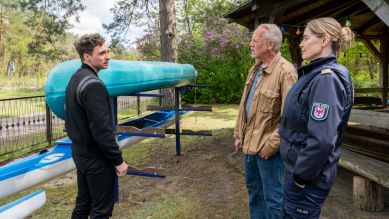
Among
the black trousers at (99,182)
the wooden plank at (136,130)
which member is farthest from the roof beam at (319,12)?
the black trousers at (99,182)

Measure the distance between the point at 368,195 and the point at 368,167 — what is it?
1.09 feet

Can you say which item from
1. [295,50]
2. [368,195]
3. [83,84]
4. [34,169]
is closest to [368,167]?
[368,195]

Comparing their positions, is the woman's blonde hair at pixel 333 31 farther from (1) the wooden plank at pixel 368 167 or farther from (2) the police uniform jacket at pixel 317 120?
(1) the wooden plank at pixel 368 167

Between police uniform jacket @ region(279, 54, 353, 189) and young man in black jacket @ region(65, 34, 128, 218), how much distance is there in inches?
51.2

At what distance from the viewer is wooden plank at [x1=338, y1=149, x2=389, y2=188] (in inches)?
142

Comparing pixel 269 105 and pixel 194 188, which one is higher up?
pixel 269 105

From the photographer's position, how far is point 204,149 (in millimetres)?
7336

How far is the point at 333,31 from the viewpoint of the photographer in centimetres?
193

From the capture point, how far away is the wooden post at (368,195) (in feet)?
12.8

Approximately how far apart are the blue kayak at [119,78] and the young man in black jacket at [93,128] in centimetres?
123

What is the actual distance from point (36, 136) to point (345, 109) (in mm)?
8836

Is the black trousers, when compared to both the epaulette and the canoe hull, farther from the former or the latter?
the epaulette

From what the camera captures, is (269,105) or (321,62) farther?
(269,105)

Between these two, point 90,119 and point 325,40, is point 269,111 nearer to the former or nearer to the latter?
point 325,40
